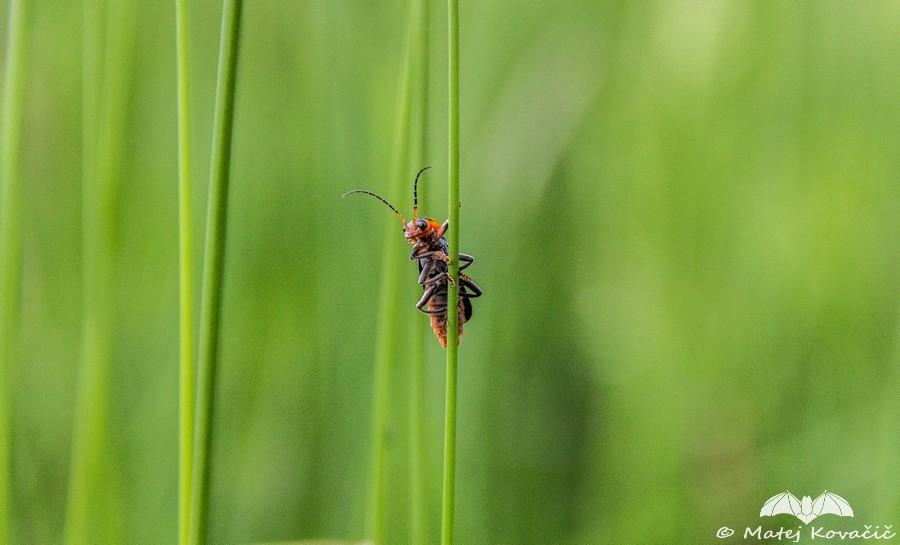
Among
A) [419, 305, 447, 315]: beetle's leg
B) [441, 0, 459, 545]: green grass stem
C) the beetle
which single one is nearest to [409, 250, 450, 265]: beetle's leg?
the beetle

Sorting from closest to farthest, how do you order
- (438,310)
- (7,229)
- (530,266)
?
(7,229) < (438,310) < (530,266)

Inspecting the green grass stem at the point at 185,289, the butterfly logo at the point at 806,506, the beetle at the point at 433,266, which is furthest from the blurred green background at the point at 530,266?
the green grass stem at the point at 185,289

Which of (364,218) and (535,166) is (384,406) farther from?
(535,166)

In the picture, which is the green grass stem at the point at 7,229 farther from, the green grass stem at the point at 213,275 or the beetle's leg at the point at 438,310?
the beetle's leg at the point at 438,310

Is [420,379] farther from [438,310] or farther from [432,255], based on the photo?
[432,255]

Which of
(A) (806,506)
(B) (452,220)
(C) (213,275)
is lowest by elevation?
(A) (806,506)

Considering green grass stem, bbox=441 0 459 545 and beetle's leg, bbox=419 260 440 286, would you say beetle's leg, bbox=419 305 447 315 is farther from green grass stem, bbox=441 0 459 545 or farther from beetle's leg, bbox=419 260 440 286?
green grass stem, bbox=441 0 459 545

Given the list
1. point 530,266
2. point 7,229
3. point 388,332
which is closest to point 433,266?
point 388,332

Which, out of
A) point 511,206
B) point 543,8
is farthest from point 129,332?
point 543,8
